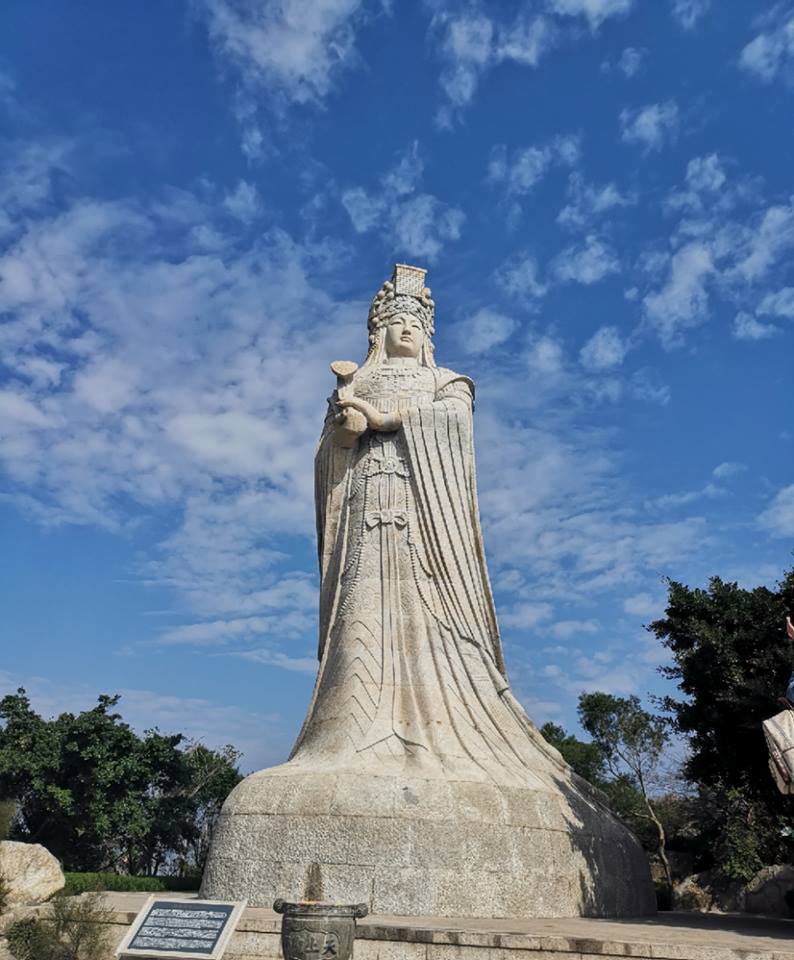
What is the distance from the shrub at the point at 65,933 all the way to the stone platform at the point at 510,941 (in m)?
0.22

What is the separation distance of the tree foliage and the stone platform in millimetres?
17043

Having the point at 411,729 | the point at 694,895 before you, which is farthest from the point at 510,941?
the point at 694,895

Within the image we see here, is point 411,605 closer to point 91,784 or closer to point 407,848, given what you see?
point 407,848

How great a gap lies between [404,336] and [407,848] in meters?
6.93

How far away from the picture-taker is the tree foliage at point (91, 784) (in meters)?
23.3

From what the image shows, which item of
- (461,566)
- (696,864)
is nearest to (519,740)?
(461,566)

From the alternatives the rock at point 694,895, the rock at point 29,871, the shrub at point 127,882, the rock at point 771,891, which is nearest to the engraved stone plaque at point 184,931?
the rock at point 29,871

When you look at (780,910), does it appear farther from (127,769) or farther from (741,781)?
(127,769)

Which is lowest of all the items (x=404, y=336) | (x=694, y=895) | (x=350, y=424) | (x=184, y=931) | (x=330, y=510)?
(x=184, y=931)

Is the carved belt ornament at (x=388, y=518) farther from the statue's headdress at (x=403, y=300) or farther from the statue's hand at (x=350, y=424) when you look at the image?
the statue's headdress at (x=403, y=300)

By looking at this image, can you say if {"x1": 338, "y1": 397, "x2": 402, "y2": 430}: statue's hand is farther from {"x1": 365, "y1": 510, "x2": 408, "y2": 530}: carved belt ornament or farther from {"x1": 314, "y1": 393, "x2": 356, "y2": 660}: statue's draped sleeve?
{"x1": 365, "y1": 510, "x2": 408, "y2": 530}: carved belt ornament

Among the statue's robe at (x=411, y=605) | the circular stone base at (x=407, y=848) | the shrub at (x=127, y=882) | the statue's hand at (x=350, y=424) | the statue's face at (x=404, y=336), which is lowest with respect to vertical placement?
the circular stone base at (x=407, y=848)

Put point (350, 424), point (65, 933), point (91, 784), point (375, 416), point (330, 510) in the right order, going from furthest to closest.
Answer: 1. point (91, 784)
2. point (330, 510)
3. point (375, 416)
4. point (350, 424)
5. point (65, 933)

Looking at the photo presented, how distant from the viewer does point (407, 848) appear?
8.34m
